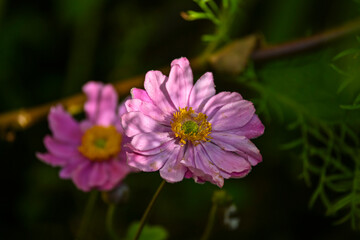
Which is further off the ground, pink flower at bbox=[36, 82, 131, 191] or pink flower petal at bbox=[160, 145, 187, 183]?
pink flower at bbox=[36, 82, 131, 191]

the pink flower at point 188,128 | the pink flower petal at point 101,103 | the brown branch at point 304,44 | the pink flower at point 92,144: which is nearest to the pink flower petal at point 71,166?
the pink flower at point 92,144

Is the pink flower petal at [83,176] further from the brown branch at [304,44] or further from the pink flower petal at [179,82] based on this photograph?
the brown branch at [304,44]

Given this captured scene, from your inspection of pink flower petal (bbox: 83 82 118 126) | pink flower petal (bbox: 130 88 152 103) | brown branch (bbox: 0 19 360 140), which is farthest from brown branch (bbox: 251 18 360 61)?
pink flower petal (bbox: 130 88 152 103)

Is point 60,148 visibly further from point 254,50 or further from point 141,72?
point 141,72

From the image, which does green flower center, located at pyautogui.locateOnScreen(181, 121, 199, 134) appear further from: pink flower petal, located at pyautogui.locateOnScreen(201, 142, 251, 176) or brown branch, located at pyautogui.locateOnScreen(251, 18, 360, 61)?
brown branch, located at pyautogui.locateOnScreen(251, 18, 360, 61)

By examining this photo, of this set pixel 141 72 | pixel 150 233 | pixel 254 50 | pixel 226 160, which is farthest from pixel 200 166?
pixel 141 72

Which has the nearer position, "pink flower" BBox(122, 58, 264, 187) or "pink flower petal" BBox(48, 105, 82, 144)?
"pink flower" BBox(122, 58, 264, 187)

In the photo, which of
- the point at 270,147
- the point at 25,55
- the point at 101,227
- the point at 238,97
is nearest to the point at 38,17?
the point at 25,55
